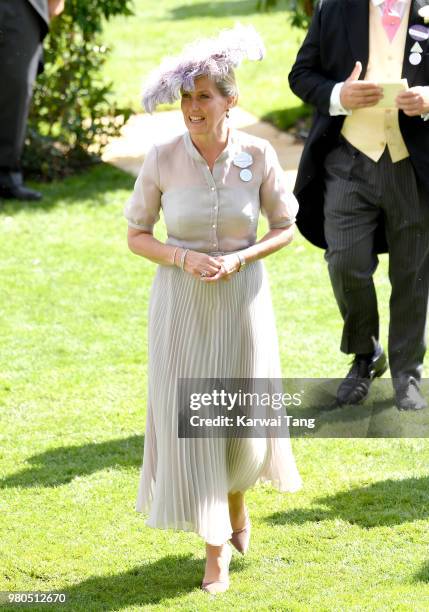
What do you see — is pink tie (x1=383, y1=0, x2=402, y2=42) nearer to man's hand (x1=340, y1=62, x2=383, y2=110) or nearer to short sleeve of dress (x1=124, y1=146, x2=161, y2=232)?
man's hand (x1=340, y1=62, x2=383, y2=110)

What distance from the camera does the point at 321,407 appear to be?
6754 mm

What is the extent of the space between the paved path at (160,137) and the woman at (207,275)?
21.9 ft

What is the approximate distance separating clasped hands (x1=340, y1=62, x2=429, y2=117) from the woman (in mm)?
1141

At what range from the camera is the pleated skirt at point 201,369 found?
4730 mm

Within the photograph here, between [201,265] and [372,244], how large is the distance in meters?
1.96

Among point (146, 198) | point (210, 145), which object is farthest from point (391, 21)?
point (146, 198)

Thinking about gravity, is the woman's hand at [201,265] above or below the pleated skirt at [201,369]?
above

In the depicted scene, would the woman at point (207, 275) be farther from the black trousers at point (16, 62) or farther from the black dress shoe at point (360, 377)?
the black trousers at point (16, 62)

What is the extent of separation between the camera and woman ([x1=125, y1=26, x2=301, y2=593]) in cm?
464

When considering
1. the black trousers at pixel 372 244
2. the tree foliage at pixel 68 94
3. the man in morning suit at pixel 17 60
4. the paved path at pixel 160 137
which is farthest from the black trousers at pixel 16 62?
the black trousers at pixel 372 244

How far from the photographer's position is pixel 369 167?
6160 millimetres

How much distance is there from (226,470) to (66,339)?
3317mm

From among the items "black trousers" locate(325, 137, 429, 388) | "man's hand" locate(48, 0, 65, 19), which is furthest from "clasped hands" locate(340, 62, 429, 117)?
"man's hand" locate(48, 0, 65, 19)

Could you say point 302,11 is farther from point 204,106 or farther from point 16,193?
point 204,106
